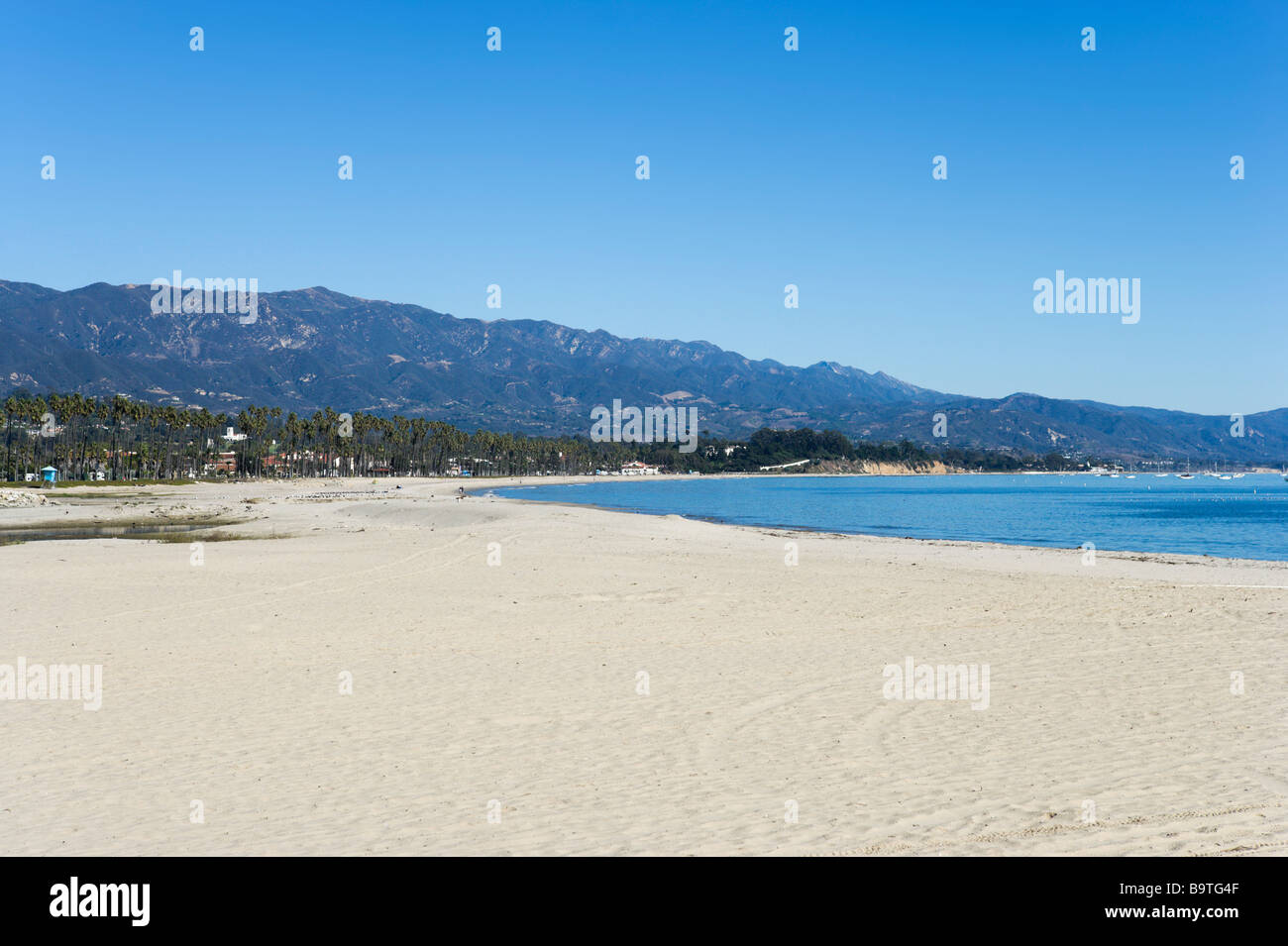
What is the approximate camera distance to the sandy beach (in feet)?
23.7

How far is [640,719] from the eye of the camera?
1105 centimetres

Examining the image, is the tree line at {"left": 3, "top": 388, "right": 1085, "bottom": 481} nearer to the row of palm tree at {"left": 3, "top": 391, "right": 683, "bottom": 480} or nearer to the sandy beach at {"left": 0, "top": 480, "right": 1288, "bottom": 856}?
the row of palm tree at {"left": 3, "top": 391, "right": 683, "bottom": 480}

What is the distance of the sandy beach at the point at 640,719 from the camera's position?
7230 millimetres

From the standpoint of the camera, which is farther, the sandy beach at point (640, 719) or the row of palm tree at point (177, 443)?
the row of palm tree at point (177, 443)

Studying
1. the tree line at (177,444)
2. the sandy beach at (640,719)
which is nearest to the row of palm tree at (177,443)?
the tree line at (177,444)

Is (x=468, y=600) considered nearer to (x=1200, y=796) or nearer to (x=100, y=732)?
(x=100, y=732)

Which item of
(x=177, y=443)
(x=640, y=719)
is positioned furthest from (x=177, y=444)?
(x=640, y=719)

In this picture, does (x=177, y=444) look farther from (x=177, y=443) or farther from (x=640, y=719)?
(x=640, y=719)

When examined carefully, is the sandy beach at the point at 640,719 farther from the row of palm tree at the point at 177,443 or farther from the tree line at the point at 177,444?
the tree line at the point at 177,444

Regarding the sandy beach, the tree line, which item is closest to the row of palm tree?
the tree line

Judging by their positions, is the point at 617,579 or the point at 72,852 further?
the point at 617,579
